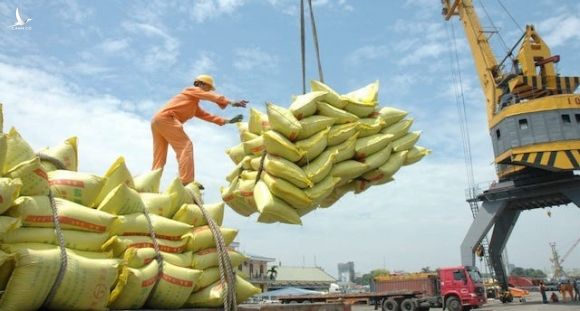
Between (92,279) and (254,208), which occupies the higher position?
(254,208)

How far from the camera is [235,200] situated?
162 inches

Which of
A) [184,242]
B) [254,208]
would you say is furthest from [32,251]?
[254,208]

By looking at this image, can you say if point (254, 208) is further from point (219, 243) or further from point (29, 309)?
point (29, 309)

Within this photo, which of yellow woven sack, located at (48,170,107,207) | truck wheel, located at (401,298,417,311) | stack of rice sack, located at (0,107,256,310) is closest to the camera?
stack of rice sack, located at (0,107,256,310)

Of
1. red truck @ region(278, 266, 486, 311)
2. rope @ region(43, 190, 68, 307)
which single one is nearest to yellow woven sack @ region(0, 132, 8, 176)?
rope @ region(43, 190, 68, 307)

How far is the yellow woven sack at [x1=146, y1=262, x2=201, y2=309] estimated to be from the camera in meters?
2.80

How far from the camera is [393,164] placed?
4266 mm

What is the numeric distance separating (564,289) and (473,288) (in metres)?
10.7

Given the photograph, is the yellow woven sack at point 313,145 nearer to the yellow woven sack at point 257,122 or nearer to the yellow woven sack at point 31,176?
the yellow woven sack at point 257,122

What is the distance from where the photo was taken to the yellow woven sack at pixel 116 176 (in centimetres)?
286

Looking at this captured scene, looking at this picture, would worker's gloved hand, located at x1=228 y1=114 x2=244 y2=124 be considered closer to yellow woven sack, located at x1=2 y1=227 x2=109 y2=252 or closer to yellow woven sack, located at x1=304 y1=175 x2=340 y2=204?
yellow woven sack, located at x1=304 y1=175 x2=340 y2=204

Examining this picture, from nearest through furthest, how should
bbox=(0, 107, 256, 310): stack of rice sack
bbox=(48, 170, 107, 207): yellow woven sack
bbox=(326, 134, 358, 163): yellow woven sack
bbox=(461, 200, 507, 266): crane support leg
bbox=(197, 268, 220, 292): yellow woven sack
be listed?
bbox=(0, 107, 256, 310): stack of rice sack, bbox=(48, 170, 107, 207): yellow woven sack, bbox=(197, 268, 220, 292): yellow woven sack, bbox=(326, 134, 358, 163): yellow woven sack, bbox=(461, 200, 507, 266): crane support leg

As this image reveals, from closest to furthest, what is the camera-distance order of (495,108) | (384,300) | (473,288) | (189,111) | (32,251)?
(32,251)
(189,111)
(473,288)
(384,300)
(495,108)

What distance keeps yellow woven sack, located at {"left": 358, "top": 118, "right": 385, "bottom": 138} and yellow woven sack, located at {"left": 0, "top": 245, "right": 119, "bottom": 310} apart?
2366 millimetres
